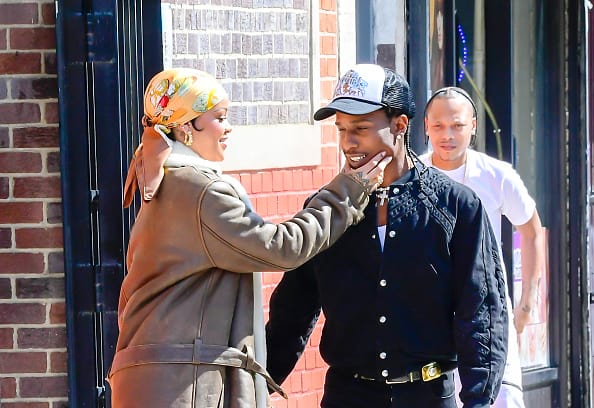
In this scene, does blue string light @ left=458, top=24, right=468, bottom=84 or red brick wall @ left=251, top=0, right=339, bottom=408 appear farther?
blue string light @ left=458, top=24, right=468, bottom=84

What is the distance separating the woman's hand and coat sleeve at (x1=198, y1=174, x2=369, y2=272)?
4.0 inches

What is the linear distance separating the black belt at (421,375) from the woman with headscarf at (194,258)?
0.38 meters

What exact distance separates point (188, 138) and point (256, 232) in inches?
14.9

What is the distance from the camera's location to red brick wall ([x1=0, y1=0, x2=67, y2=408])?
544cm

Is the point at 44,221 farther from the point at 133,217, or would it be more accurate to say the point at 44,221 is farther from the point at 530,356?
the point at 530,356

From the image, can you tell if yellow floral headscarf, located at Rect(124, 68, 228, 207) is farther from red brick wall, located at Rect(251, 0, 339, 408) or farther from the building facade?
red brick wall, located at Rect(251, 0, 339, 408)

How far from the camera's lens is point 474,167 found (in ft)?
20.0

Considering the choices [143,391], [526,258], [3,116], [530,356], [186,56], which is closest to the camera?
[143,391]

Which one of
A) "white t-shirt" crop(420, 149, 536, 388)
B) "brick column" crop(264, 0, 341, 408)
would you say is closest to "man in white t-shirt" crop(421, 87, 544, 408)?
"white t-shirt" crop(420, 149, 536, 388)

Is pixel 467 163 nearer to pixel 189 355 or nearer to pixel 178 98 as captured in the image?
pixel 178 98

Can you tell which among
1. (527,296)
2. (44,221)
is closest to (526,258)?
(527,296)

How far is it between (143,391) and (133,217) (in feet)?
5.28

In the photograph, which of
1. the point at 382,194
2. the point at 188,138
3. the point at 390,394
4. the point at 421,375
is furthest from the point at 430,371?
the point at 188,138

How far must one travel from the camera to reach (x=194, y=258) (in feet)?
13.1
